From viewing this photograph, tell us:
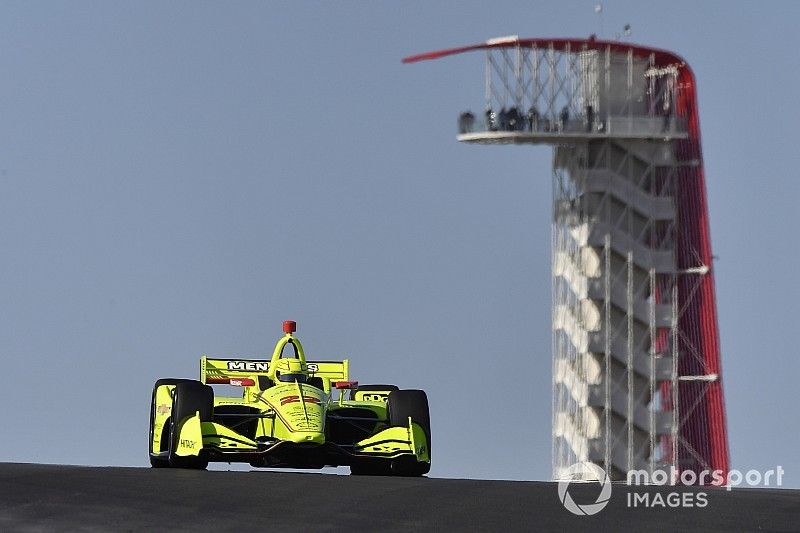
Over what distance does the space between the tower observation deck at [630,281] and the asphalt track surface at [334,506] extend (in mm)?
63996

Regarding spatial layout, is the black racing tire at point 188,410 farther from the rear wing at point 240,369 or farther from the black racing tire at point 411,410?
the rear wing at point 240,369

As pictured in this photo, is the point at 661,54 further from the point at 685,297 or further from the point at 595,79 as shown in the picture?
the point at 685,297

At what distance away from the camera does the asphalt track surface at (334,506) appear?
2005cm

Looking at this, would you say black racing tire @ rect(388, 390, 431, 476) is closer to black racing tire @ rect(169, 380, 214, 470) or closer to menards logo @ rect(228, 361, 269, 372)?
black racing tire @ rect(169, 380, 214, 470)

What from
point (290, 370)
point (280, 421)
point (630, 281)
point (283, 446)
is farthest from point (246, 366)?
point (630, 281)

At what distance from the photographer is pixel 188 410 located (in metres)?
31.4

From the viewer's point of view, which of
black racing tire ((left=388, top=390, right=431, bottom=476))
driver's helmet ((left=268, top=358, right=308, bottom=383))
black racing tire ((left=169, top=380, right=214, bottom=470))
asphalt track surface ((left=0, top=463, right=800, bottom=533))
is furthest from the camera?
driver's helmet ((left=268, top=358, right=308, bottom=383))

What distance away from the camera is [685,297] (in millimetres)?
93938

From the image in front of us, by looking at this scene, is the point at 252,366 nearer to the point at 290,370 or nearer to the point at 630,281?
the point at 290,370

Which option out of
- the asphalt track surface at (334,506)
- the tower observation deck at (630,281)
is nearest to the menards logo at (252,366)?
the asphalt track surface at (334,506)

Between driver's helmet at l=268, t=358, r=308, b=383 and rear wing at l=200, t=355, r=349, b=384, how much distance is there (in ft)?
4.28

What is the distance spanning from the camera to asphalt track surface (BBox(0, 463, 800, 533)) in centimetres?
2005

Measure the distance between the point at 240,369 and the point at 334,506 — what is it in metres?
13.9

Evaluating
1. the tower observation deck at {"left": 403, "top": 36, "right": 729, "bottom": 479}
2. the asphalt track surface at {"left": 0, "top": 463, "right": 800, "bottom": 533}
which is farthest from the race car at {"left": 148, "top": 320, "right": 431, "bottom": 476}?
the tower observation deck at {"left": 403, "top": 36, "right": 729, "bottom": 479}
